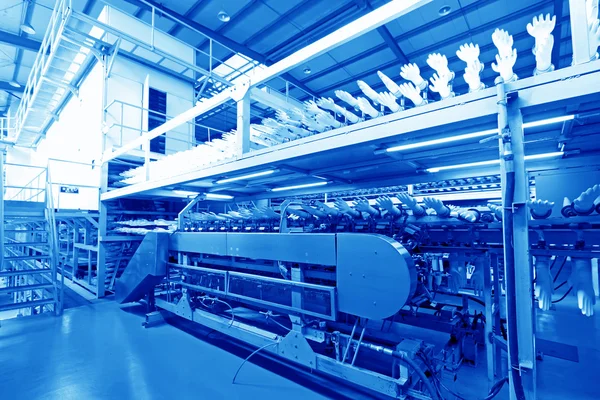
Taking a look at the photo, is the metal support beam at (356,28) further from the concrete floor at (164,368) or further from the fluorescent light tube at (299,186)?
the concrete floor at (164,368)

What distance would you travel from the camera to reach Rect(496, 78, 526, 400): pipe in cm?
132

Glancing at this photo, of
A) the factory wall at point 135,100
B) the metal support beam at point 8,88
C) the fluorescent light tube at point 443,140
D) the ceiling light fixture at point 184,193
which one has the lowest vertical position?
the ceiling light fixture at point 184,193

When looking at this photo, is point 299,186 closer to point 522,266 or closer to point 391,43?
point 522,266

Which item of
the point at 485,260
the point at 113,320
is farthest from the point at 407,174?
the point at 113,320

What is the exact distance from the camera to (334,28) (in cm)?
516

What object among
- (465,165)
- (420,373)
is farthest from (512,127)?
(420,373)

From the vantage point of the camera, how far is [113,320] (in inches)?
152

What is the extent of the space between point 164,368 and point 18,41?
7863 millimetres

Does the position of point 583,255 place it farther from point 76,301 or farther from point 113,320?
point 76,301

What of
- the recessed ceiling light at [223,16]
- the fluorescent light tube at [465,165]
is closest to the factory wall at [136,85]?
the recessed ceiling light at [223,16]

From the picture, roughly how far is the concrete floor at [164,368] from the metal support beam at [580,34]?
223 cm

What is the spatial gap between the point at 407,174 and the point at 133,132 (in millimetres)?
5086

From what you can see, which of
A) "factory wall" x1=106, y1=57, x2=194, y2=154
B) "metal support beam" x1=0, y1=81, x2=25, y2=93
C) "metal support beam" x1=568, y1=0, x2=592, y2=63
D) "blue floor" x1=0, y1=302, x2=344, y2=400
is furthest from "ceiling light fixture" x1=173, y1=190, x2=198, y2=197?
"metal support beam" x1=0, y1=81, x2=25, y2=93

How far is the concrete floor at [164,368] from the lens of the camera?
223 cm
